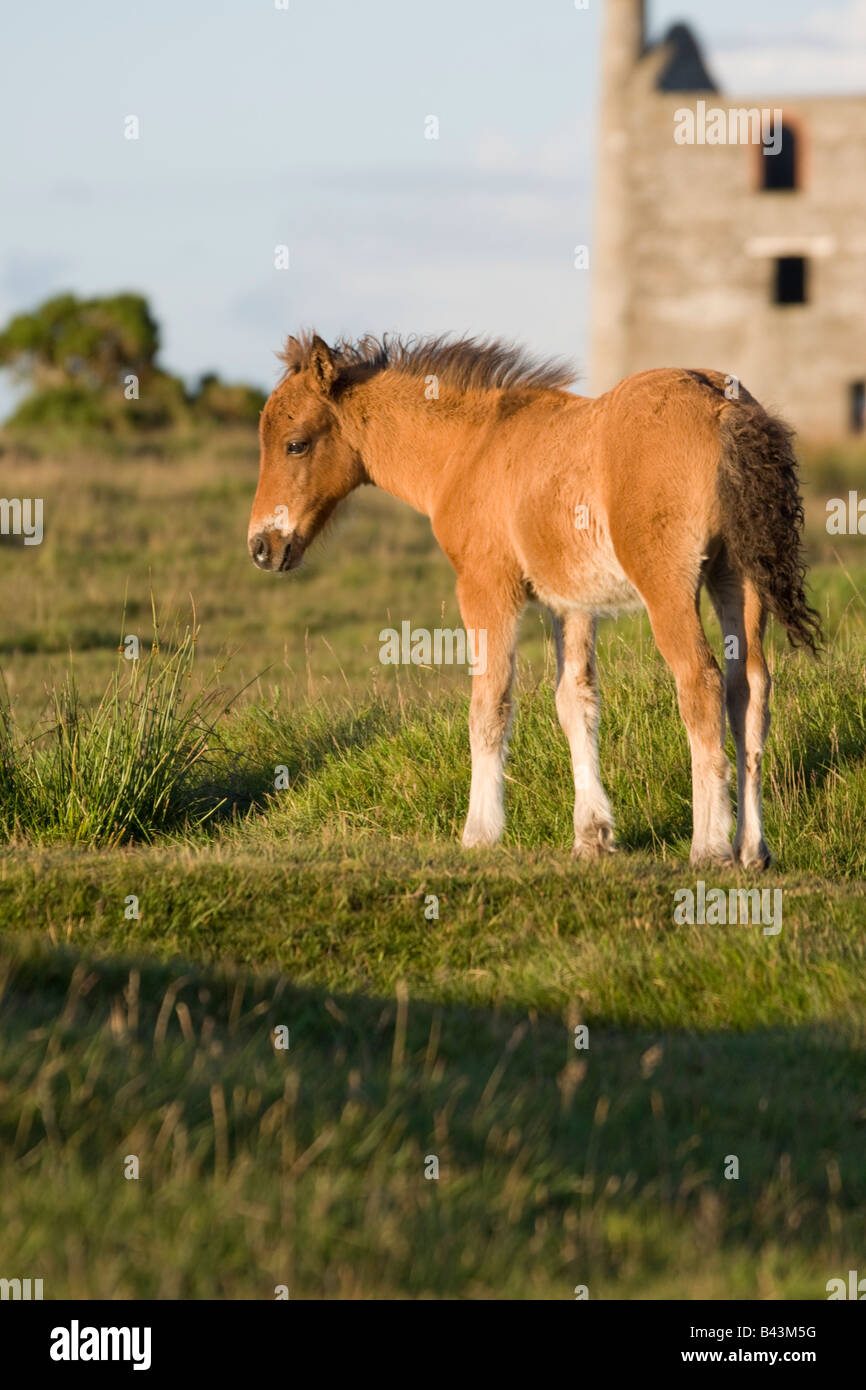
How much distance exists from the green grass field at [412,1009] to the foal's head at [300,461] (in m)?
0.32

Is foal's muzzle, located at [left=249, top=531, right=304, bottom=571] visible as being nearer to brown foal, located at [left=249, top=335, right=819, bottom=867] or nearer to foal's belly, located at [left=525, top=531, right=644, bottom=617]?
brown foal, located at [left=249, top=335, right=819, bottom=867]

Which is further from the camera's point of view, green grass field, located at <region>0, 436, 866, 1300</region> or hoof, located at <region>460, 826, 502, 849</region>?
hoof, located at <region>460, 826, 502, 849</region>

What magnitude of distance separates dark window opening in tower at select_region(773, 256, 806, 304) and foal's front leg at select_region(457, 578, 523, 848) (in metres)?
40.5

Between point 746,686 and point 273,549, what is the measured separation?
290 cm

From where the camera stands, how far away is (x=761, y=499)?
782 centimetres

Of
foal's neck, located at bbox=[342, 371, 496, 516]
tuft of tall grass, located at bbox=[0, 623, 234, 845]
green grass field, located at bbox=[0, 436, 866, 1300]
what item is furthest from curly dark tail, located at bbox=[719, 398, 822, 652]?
tuft of tall grass, located at bbox=[0, 623, 234, 845]

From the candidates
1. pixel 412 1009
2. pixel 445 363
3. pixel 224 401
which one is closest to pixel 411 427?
pixel 445 363

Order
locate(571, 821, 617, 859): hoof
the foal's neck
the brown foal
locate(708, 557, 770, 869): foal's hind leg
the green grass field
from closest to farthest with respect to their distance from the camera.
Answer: the green grass field, the brown foal, locate(708, 557, 770, 869): foal's hind leg, locate(571, 821, 617, 859): hoof, the foal's neck

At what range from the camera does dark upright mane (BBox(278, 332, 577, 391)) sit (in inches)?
374

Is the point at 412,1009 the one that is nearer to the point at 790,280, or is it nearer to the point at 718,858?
the point at 718,858

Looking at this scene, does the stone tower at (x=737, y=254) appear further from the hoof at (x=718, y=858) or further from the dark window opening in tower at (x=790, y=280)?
the hoof at (x=718, y=858)

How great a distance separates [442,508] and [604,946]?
2.84m

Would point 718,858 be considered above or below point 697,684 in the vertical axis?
below

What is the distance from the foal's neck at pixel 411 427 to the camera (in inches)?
370
